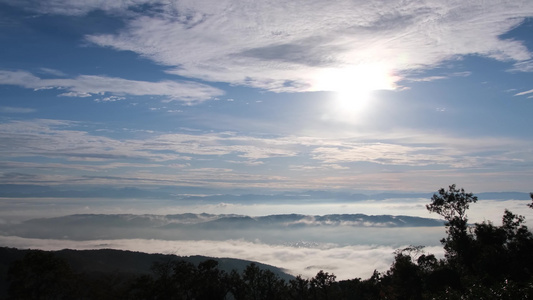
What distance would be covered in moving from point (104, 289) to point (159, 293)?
12465 mm

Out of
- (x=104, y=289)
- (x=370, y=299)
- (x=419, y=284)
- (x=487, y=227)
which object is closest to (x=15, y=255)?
(x=104, y=289)

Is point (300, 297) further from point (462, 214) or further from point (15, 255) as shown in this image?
point (15, 255)

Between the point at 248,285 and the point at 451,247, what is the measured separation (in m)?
38.3

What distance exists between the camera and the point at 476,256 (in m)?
69.2

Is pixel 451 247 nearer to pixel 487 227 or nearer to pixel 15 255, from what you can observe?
pixel 487 227

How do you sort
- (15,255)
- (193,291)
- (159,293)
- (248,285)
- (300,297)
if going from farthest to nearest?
(15,255) → (300,297) → (248,285) → (193,291) → (159,293)

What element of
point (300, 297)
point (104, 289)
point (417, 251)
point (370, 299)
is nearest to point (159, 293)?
point (104, 289)

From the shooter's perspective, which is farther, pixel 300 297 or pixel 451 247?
→ pixel 300 297

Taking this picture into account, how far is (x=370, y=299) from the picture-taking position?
80.4m

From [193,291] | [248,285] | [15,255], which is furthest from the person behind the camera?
[15,255]

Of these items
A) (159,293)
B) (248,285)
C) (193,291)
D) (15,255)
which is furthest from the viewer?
(15,255)

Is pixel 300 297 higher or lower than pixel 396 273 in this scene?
lower

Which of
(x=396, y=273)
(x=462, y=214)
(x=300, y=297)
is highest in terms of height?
(x=462, y=214)

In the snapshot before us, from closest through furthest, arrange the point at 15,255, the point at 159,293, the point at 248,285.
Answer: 1. the point at 159,293
2. the point at 248,285
3. the point at 15,255
